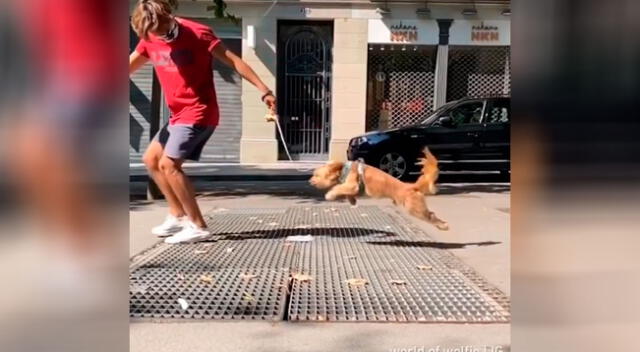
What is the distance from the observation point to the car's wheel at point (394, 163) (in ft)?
39.0

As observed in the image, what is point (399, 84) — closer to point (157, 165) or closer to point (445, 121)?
point (445, 121)

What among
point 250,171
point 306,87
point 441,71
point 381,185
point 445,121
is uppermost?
point 441,71

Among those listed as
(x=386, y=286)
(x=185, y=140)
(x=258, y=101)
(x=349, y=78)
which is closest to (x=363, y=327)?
(x=386, y=286)

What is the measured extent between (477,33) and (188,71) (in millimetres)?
13389

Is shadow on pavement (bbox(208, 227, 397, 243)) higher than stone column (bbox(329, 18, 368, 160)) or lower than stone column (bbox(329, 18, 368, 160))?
lower

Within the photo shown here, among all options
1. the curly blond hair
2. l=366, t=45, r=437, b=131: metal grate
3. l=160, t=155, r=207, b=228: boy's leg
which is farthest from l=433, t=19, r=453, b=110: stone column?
the curly blond hair

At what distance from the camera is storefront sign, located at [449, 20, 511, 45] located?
16984 millimetres

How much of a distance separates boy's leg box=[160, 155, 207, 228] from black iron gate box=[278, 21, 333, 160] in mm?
11426

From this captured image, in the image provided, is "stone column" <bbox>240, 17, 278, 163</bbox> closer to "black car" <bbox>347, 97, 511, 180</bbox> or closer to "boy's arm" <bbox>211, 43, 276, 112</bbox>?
"black car" <bbox>347, 97, 511, 180</bbox>

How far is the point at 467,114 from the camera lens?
12.7 metres
